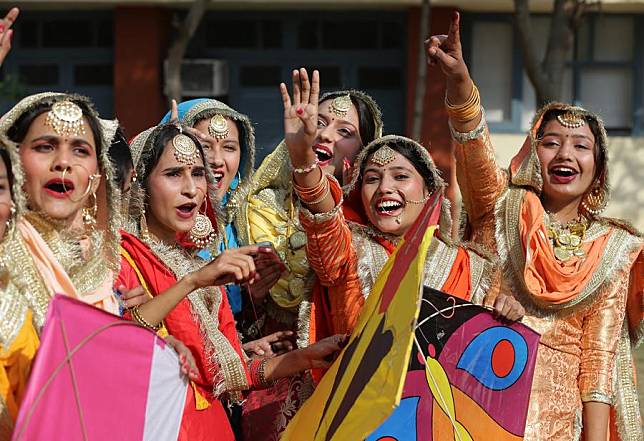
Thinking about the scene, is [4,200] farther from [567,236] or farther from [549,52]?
[549,52]

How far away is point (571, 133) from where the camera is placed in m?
4.24

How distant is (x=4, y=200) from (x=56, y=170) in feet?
1.00

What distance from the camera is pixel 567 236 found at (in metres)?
4.26

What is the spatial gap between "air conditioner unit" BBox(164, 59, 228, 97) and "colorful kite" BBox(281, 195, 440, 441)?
918cm

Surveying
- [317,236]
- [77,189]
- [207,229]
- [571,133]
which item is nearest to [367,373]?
[317,236]

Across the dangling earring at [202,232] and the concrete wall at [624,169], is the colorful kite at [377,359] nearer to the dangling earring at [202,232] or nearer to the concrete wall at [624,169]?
the dangling earring at [202,232]

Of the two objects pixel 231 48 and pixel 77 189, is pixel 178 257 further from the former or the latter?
pixel 231 48

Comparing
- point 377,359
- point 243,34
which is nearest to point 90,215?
point 377,359

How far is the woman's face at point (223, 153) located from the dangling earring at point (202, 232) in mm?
172

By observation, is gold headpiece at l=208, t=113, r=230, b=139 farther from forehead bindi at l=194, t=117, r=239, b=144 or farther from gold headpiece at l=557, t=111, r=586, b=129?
gold headpiece at l=557, t=111, r=586, b=129

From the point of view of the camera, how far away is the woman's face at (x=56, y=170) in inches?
128

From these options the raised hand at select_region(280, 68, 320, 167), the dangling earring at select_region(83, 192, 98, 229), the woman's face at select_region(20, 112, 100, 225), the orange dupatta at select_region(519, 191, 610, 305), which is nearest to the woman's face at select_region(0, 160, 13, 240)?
the woman's face at select_region(20, 112, 100, 225)

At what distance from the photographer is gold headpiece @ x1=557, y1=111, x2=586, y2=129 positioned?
4.25 m

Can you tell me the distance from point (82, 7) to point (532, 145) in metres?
9.12
